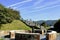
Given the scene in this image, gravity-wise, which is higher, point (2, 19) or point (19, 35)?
point (2, 19)

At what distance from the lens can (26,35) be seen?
56.9 feet

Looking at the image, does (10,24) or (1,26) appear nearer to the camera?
(1,26)

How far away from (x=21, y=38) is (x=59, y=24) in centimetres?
2380

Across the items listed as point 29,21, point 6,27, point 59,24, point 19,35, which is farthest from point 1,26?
point 19,35

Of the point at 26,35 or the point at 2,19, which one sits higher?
the point at 2,19

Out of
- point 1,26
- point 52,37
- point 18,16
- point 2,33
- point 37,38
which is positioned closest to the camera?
point 37,38

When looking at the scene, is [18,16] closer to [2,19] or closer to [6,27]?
[6,27]

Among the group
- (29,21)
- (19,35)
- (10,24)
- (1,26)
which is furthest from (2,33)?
(29,21)

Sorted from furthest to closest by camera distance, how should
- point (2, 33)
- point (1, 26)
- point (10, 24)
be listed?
point (10, 24)
point (1, 26)
point (2, 33)

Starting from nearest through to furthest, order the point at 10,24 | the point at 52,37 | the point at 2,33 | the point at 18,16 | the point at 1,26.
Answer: the point at 52,37 < the point at 2,33 < the point at 1,26 < the point at 10,24 < the point at 18,16

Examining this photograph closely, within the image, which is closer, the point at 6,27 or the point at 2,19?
the point at 2,19

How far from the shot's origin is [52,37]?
18062 millimetres

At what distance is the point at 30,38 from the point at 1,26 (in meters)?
16.5

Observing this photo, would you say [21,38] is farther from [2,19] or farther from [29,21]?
[29,21]
